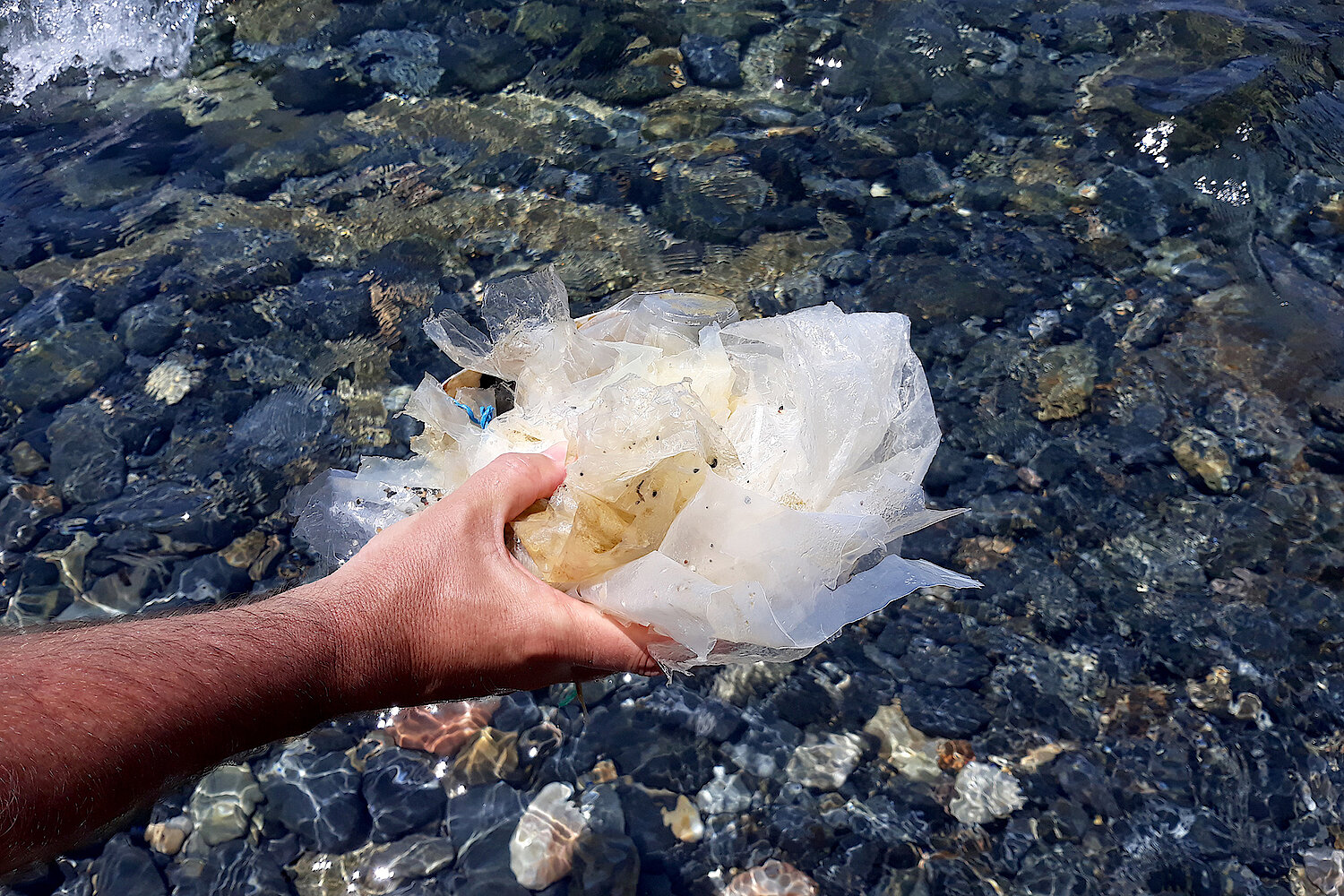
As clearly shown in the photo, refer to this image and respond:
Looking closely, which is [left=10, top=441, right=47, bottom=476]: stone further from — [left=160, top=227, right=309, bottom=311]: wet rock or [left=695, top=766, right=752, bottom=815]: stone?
[left=695, top=766, right=752, bottom=815]: stone

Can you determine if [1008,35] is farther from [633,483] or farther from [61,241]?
[61,241]

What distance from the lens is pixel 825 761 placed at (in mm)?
2570

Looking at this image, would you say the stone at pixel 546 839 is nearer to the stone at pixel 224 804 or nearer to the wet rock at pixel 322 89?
the stone at pixel 224 804

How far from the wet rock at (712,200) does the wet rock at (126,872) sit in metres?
2.92

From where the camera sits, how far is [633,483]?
1818 mm

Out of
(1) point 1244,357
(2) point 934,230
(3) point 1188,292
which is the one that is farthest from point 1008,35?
(1) point 1244,357

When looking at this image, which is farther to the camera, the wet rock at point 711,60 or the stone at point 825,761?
the wet rock at point 711,60

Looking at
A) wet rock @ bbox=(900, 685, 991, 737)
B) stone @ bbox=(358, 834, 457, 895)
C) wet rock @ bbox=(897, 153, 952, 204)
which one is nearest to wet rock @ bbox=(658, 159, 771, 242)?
wet rock @ bbox=(897, 153, 952, 204)

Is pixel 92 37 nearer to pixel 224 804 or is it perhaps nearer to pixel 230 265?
pixel 230 265

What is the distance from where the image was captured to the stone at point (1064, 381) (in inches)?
128

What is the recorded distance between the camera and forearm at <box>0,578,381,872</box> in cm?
122

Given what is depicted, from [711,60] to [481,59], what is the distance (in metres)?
1.24

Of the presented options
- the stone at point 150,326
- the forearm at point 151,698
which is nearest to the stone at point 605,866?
the forearm at point 151,698

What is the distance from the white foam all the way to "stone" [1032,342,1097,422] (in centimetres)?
488
